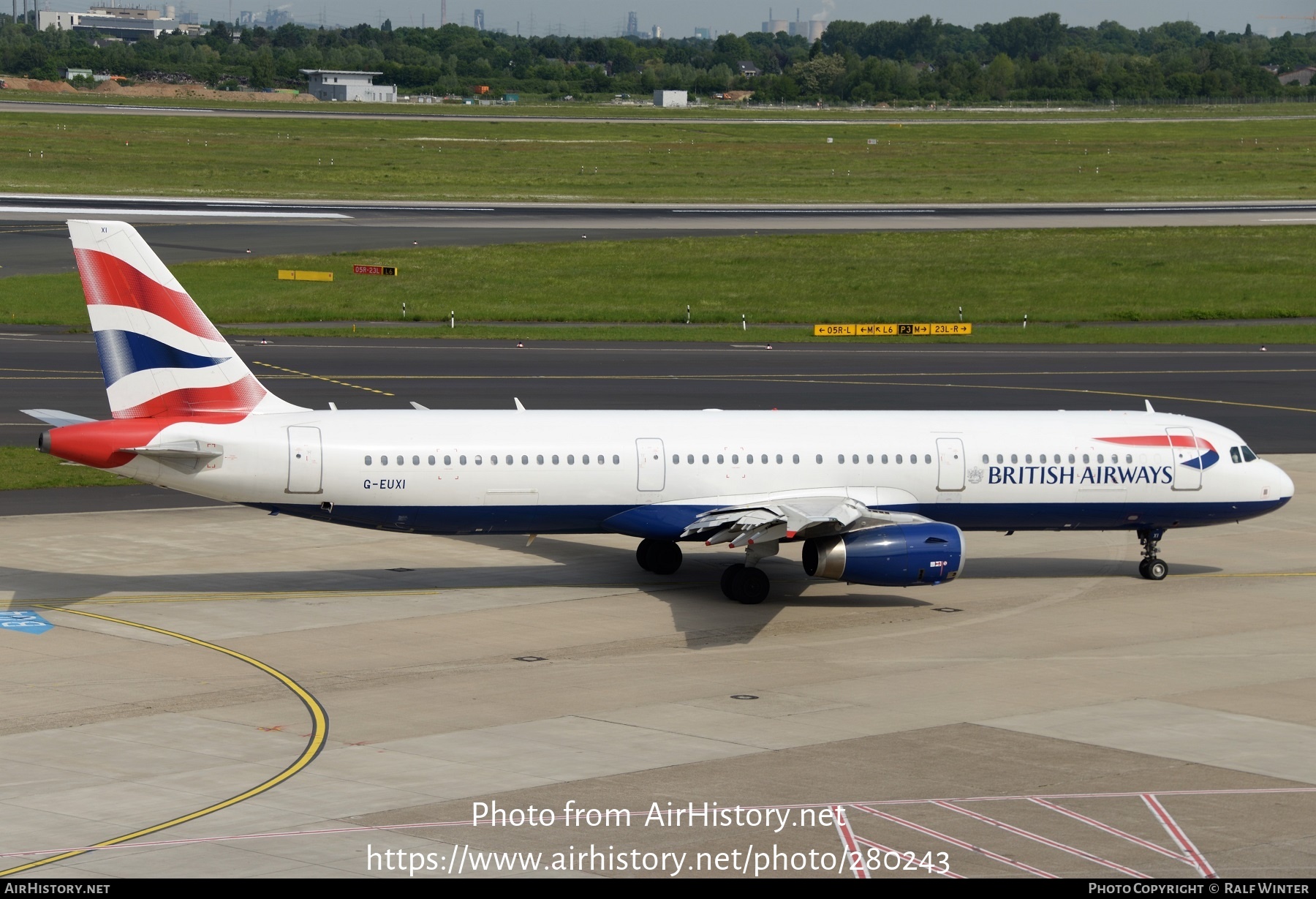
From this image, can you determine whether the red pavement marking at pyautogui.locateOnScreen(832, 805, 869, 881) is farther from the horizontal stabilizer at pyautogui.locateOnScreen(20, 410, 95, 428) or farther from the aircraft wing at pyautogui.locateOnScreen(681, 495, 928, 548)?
the horizontal stabilizer at pyautogui.locateOnScreen(20, 410, 95, 428)

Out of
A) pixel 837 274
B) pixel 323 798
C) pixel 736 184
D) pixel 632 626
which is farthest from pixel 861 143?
pixel 323 798

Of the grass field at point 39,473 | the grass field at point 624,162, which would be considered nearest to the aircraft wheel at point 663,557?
the grass field at point 39,473

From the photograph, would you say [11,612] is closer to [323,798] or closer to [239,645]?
[239,645]

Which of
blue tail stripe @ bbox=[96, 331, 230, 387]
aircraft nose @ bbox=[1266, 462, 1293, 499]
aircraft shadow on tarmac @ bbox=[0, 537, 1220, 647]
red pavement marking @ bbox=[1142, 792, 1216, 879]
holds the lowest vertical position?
aircraft shadow on tarmac @ bbox=[0, 537, 1220, 647]

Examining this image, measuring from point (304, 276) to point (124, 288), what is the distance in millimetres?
57479

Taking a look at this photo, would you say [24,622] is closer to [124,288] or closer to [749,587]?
[124,288]

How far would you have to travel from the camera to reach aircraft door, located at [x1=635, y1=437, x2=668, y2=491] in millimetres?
37000

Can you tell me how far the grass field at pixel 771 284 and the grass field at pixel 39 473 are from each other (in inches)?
1075

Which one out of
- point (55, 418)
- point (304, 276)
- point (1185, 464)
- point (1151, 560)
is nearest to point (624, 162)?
point (304, 276)

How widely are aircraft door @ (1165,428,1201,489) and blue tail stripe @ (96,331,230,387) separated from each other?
24.2 meters

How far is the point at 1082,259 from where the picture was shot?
98.9m

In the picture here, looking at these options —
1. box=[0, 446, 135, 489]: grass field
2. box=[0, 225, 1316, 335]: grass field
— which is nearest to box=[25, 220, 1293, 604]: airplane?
box=[0, 446, 135, 489]: grass field

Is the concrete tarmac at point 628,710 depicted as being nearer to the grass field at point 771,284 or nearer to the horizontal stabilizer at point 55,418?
the horizontal stabilizer at point 55,418

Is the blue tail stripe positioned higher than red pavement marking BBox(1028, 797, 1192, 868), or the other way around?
the blue tail stripe
